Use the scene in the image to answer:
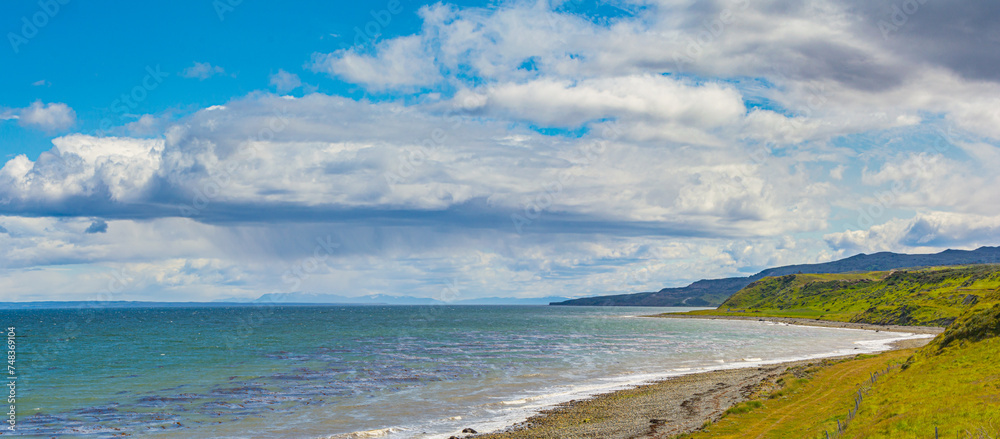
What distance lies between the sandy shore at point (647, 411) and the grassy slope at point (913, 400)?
10.3ft

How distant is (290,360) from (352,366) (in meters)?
13.3

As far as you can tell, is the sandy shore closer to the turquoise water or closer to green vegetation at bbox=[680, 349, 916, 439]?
green vegetation at bbox=[680, 349, 916, 439]

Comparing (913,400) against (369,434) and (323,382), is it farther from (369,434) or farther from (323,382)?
(323,382)

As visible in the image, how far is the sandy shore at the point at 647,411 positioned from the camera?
39312 mm

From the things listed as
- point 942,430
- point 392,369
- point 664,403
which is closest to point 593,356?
point 392,369

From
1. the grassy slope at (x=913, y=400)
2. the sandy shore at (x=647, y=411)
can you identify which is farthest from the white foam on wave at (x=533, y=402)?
the grassy slope at (x=913, y=400)

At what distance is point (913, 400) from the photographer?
31.2 meters

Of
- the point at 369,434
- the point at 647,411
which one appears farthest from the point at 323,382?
the point at 647,411

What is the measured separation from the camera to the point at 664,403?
49594mm

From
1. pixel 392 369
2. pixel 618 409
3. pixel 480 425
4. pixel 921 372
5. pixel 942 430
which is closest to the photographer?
pixel 942 430

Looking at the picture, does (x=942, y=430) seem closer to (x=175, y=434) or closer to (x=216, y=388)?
(x=175, y=434)

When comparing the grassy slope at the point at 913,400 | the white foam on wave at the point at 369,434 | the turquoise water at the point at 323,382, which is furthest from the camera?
the turquoise water at the point at 323,382

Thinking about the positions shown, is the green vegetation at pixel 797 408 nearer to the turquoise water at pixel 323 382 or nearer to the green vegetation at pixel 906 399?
the green vegetation at pixel 906 399

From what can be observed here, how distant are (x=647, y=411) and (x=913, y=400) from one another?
19.2 m
